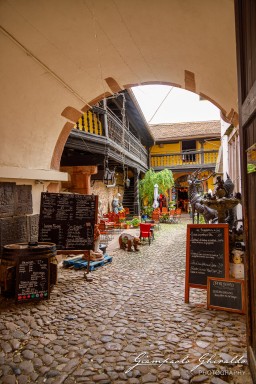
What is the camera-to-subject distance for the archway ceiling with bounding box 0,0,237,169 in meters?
2.84

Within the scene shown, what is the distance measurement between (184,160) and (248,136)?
18307mm

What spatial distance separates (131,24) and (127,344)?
3713 mm

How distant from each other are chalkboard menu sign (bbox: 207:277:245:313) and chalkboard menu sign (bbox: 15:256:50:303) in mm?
2382

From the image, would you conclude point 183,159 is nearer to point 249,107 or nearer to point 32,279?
point 32,279

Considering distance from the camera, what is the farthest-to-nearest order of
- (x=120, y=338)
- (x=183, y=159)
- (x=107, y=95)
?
(x=183, y=159)
(x=107, y=95)
(x=120, y=338)

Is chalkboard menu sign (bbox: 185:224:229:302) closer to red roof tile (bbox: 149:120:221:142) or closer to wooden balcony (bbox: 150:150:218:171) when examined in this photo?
wooden balcony (bbox: 150:150:218:171)

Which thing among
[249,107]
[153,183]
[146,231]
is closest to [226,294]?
[249,107]

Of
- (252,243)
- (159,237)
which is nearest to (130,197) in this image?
(159,237)

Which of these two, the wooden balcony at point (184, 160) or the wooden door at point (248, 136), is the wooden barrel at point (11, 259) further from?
the wooden balcony at point (184, 160)

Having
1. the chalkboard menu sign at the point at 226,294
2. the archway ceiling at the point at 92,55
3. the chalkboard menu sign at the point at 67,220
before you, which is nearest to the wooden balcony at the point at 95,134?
the archway ceiling at the point at 92,55

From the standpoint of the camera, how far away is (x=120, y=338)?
278 centimetres

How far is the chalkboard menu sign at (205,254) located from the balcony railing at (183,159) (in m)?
15.5

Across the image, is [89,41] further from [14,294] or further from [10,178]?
[14,294]

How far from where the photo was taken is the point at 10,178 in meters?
4.38
